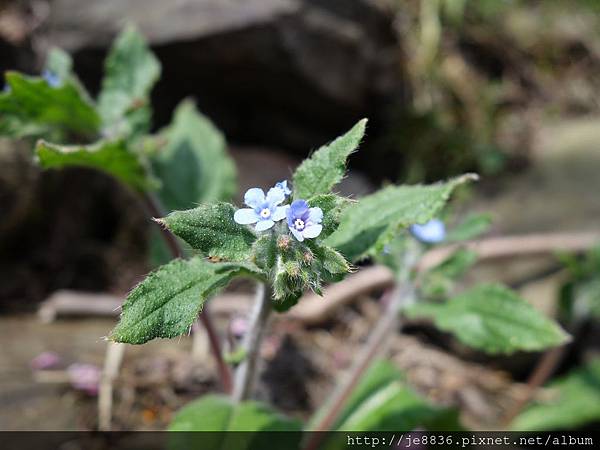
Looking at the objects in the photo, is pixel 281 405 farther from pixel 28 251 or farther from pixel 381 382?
pixel 28 251

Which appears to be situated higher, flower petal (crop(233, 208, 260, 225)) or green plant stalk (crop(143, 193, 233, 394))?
green plant stalk (crop(143, 193, 233, 394))

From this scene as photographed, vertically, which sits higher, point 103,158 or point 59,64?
point 59,64

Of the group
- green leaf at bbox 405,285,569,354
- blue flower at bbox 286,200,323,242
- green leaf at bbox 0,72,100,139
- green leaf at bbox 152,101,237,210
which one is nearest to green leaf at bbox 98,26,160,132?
green leaf at bbox 0,72,100,139

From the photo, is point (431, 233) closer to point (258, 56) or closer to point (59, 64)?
point (59, 64)

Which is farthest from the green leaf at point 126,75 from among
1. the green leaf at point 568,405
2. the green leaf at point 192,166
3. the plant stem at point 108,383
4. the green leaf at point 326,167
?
the green leaf at point 568,405

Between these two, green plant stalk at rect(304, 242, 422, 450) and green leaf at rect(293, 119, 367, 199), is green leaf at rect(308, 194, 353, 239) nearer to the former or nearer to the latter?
green leaf at rect(293, 119, 367, 199)

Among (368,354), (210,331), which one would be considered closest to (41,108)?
(210,331)

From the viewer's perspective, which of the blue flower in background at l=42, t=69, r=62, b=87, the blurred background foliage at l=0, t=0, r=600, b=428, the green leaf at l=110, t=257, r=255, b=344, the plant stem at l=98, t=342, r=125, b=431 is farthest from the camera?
the blurred background foliage at l=0, t=0, r=600, b=428
